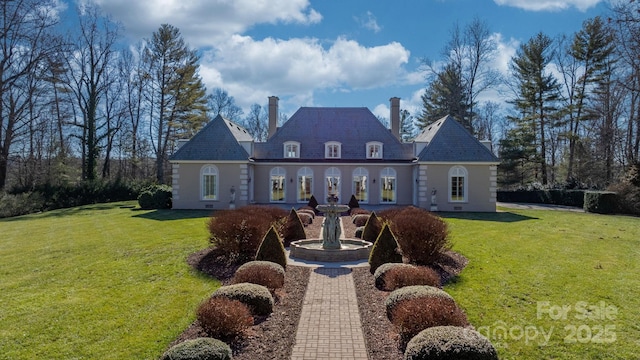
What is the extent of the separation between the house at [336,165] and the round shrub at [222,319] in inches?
777

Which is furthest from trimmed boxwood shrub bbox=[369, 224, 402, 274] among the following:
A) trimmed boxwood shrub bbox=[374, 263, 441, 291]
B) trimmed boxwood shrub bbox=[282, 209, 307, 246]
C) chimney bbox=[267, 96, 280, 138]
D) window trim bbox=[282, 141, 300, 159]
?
chimney bbox=[267, 96, 280, 138]

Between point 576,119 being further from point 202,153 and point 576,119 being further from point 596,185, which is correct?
point 202,153

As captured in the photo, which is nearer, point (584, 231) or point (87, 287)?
point (87, 287)

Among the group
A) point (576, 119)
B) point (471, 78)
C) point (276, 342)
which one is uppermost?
point (471, 78)

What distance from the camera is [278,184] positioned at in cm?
2786

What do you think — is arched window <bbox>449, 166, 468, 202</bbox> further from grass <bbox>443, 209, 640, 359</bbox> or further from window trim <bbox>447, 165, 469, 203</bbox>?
grass <bbox>443, 209, 640, 359</bbox>

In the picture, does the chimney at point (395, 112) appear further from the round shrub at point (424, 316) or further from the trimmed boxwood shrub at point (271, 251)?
the round shrub at point (424, 316)

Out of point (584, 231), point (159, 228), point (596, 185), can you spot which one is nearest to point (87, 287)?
point (159, 228)

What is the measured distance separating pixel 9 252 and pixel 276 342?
11942mm

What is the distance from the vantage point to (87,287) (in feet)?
29.8

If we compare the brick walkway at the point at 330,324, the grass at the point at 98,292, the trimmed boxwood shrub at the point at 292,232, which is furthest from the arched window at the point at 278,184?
the brick walkway at the point at 330,324

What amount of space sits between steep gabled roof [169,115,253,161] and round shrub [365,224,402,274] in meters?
16.9

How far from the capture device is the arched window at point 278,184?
2778 centimetres

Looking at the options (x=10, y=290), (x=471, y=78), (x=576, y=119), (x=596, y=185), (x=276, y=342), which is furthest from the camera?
(x=471, y=78)
